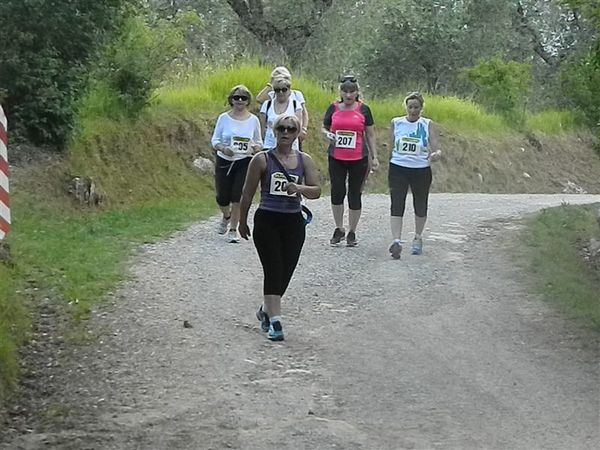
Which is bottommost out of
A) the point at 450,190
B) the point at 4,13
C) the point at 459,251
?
the point at 450,190

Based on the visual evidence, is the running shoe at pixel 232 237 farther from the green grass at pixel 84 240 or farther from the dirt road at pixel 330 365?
the green grass at pixel 84 240

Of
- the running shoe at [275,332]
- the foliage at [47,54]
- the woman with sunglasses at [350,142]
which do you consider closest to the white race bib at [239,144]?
the woman with sunglasses at [350,142]

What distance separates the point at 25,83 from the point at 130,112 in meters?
4.27

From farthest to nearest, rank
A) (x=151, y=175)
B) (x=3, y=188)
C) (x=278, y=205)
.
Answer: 1. (x=151, y=175)
2. (x=3, y=188)
3. (x=278, y=205)

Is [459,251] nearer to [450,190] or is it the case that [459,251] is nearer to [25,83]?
[25,83]

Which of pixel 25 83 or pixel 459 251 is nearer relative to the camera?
pixel 459 251

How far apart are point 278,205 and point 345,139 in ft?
12.5

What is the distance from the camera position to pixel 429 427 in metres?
6.63

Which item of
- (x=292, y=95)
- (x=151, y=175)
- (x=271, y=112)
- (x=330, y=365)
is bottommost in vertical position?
(x=151, y=175)

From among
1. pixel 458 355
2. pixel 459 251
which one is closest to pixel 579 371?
pixel 458 355

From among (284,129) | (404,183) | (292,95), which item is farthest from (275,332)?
(292,95)

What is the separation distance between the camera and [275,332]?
27.9ft

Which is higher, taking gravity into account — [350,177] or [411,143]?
[411,143]

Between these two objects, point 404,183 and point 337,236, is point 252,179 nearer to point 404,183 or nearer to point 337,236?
point 404,183
